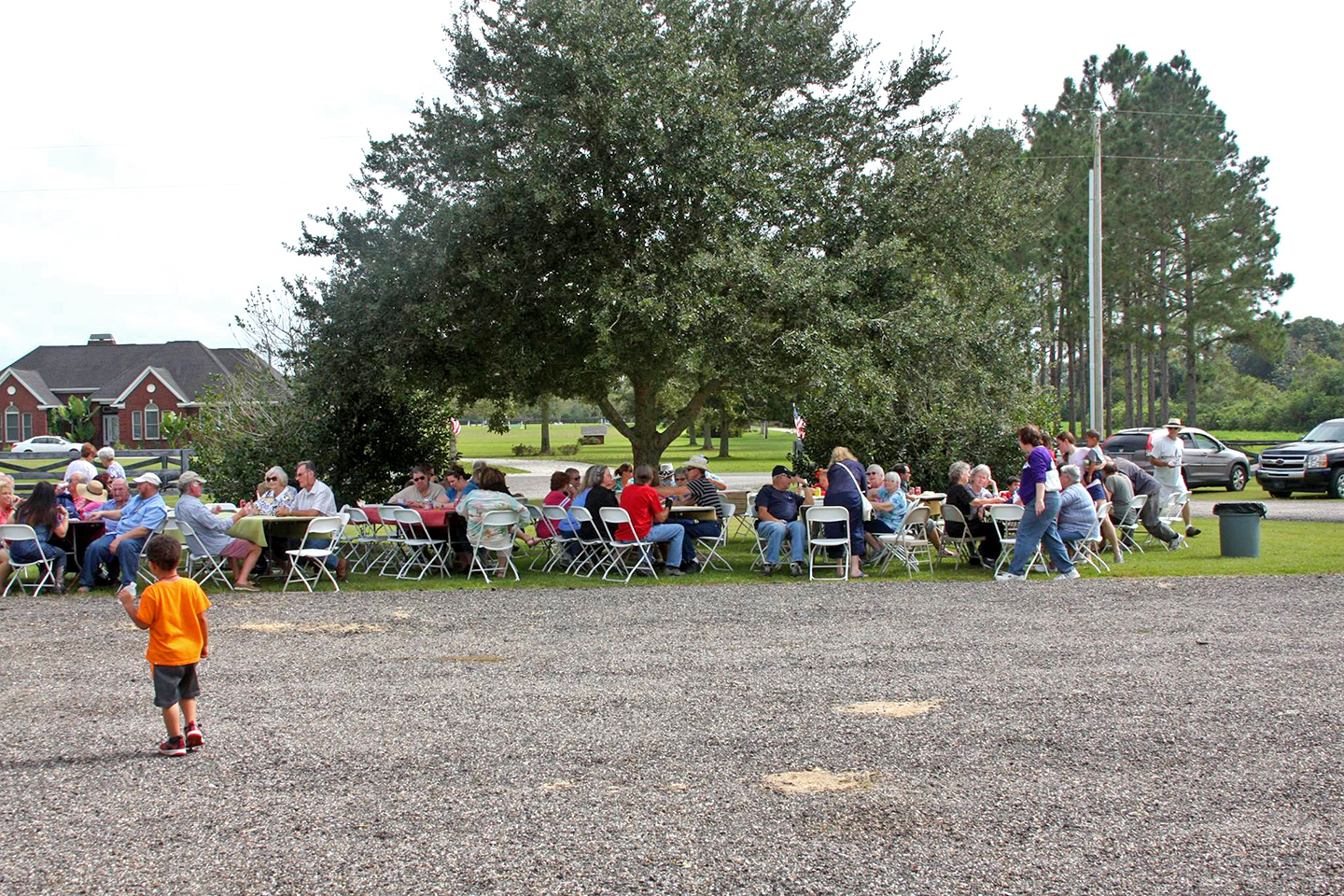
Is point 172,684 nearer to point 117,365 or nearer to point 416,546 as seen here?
point 416,546

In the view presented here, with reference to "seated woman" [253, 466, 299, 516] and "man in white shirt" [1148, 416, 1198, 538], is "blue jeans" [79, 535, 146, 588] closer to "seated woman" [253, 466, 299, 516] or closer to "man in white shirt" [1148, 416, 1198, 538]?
"seated woman" [253, 466, 299, 516]

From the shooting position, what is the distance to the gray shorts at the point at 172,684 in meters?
5.92

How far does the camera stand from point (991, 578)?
41.1 feet

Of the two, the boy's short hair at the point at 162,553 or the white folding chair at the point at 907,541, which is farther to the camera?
the white folding chair at the point at 907,541

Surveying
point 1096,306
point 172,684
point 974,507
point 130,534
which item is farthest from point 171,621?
point 1096,306

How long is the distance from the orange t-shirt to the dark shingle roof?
203ft

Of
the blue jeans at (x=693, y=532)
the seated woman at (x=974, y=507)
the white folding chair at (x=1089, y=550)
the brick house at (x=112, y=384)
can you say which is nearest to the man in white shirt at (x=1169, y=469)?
the white folding chair at (x=1089, y=550)

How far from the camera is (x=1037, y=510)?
39.2ft

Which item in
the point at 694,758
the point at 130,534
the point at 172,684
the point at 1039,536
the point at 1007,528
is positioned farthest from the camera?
the point at 1007,528

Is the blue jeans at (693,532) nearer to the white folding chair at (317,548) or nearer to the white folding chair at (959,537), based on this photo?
the white folding chair at (959,537)

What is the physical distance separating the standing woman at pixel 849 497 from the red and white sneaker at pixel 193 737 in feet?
25.5

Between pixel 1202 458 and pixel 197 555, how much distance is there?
75.5 ft

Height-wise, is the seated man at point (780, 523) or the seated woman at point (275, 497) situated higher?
the seated woman at point (275, 497)

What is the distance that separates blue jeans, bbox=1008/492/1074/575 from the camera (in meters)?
12.1
